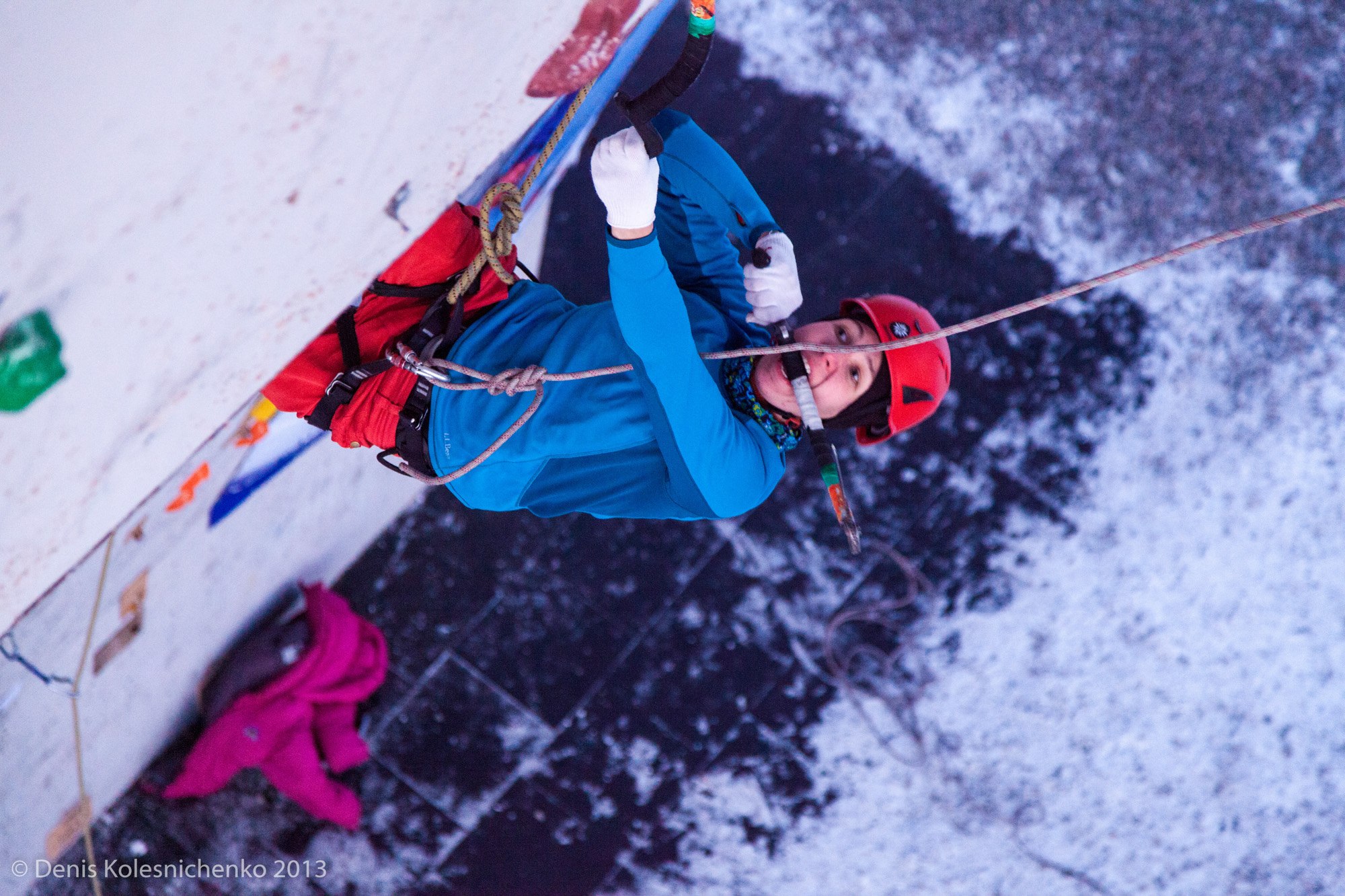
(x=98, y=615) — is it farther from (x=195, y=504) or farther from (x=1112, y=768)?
(x=1112, y=768)

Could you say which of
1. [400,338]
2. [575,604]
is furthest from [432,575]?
[400,338]

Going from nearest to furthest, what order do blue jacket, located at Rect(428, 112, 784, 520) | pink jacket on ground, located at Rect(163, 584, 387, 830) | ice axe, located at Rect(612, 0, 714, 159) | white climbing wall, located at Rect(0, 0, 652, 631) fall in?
1. white climbing wall, located at Rect(0, 0, 652, 631)
2. ice axe, located at Rect(612, 0, 714, 159)
3. blue jacket, located at Rect(428, 112, 784, 520)
4. pink jacket on ground, located at Rect(163, 584, 387, 830)

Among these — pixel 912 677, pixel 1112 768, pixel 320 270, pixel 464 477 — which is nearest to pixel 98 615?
pixel 464 477

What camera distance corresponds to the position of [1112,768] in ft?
7.24

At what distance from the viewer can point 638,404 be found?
4.09ft

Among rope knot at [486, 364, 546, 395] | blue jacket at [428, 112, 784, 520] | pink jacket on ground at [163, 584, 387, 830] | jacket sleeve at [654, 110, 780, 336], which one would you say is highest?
jacket sleeve at [654, 110, 780, 336]

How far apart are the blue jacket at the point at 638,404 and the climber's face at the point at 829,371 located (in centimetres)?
6

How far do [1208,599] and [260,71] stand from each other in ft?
7.66

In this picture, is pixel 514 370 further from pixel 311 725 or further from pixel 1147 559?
pixel 1147 559

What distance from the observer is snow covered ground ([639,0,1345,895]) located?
7.12ft

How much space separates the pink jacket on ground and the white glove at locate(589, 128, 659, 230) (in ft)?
5.06

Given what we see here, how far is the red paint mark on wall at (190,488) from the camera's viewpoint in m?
1.35

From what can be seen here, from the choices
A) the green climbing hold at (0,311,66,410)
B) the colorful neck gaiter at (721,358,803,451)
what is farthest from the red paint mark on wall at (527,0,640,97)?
the green climbing hold at (0,311,66,410)

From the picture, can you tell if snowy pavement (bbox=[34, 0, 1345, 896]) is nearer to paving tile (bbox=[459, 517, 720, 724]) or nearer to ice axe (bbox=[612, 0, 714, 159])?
paving tile (bbox=[459, 517, 720, 724])
